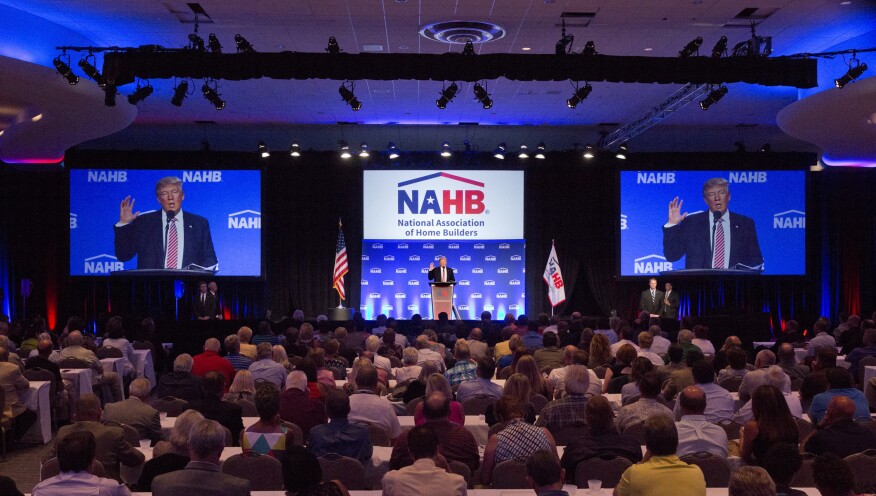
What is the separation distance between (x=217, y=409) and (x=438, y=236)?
13.6 metres

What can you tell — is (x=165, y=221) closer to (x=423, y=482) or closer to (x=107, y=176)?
(x=107, y=176)

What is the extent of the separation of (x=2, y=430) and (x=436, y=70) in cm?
673

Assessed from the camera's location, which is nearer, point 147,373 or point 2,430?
point 2,430

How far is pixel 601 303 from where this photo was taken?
67.8ft

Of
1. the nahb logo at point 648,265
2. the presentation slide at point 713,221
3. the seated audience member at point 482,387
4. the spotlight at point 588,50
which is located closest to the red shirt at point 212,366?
the seated audience member at point 482,387

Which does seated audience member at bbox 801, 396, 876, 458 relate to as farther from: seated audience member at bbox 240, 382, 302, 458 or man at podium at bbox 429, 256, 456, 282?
man at podium at bbox 429, 256, 456, 282

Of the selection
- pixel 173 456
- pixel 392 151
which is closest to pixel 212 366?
pixel 173 456

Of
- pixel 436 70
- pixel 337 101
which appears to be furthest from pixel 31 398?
pixel 337 101

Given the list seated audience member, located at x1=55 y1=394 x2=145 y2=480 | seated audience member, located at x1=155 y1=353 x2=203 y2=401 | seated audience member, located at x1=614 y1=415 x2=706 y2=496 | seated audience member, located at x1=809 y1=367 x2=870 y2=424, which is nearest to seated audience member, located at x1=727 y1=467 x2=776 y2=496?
seated audience member, located at x1=614 y1=415 x2=706 y2=496

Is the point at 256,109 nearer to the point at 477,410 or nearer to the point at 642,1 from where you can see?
the point at 642,1

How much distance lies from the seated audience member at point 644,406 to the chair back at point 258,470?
8.40 ft

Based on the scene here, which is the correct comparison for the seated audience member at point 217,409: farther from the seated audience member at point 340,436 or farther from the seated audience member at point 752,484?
the seated audience member at point 752,484

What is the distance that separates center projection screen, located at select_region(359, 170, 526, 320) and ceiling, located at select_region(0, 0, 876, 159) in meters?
1.34

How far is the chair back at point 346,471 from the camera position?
16.5 feet
